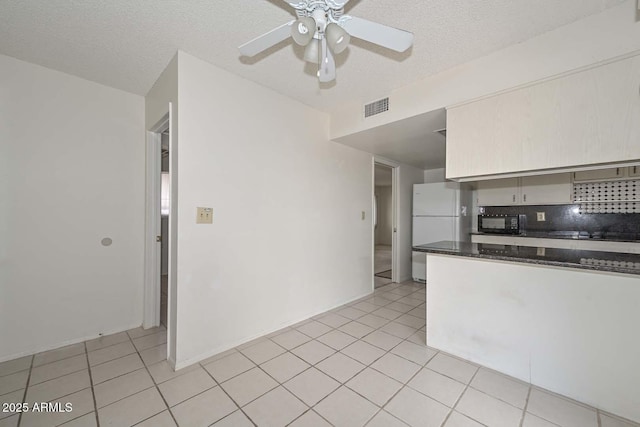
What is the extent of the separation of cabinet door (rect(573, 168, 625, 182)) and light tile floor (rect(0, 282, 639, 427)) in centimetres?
287

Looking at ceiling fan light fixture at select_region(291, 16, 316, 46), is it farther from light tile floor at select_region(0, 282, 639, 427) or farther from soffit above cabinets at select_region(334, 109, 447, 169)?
light tile floor at select_region(0, 282, 639, 427)

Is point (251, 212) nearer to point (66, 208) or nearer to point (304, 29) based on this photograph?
point (304, 29)

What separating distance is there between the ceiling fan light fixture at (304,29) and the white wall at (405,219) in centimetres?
347

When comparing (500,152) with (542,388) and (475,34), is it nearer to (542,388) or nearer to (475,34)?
(475,34)

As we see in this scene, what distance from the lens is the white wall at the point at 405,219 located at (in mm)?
4428

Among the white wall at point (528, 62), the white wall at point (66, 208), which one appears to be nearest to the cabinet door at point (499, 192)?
the white wall at point (528, 62)

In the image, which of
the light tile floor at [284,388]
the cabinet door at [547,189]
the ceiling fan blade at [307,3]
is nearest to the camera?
the ceiling fan blade at [307,3]

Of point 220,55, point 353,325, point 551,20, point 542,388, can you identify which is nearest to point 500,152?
point 551,20

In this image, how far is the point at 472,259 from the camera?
203 cm

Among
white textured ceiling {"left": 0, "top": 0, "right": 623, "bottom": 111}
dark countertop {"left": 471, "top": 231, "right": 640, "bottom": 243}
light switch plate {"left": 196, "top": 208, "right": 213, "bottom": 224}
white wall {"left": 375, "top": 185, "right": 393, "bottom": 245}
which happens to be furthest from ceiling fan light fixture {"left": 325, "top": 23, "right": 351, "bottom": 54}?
white wall {"left": 375, "top": 185, "right": 393, "bottom": 245}

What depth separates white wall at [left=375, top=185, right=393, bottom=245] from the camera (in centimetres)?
938

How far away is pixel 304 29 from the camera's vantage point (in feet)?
4.26

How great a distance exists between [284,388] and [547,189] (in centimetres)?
416

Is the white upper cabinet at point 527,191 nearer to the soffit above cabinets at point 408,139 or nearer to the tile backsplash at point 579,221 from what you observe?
the tile backsplash at point 579,221
